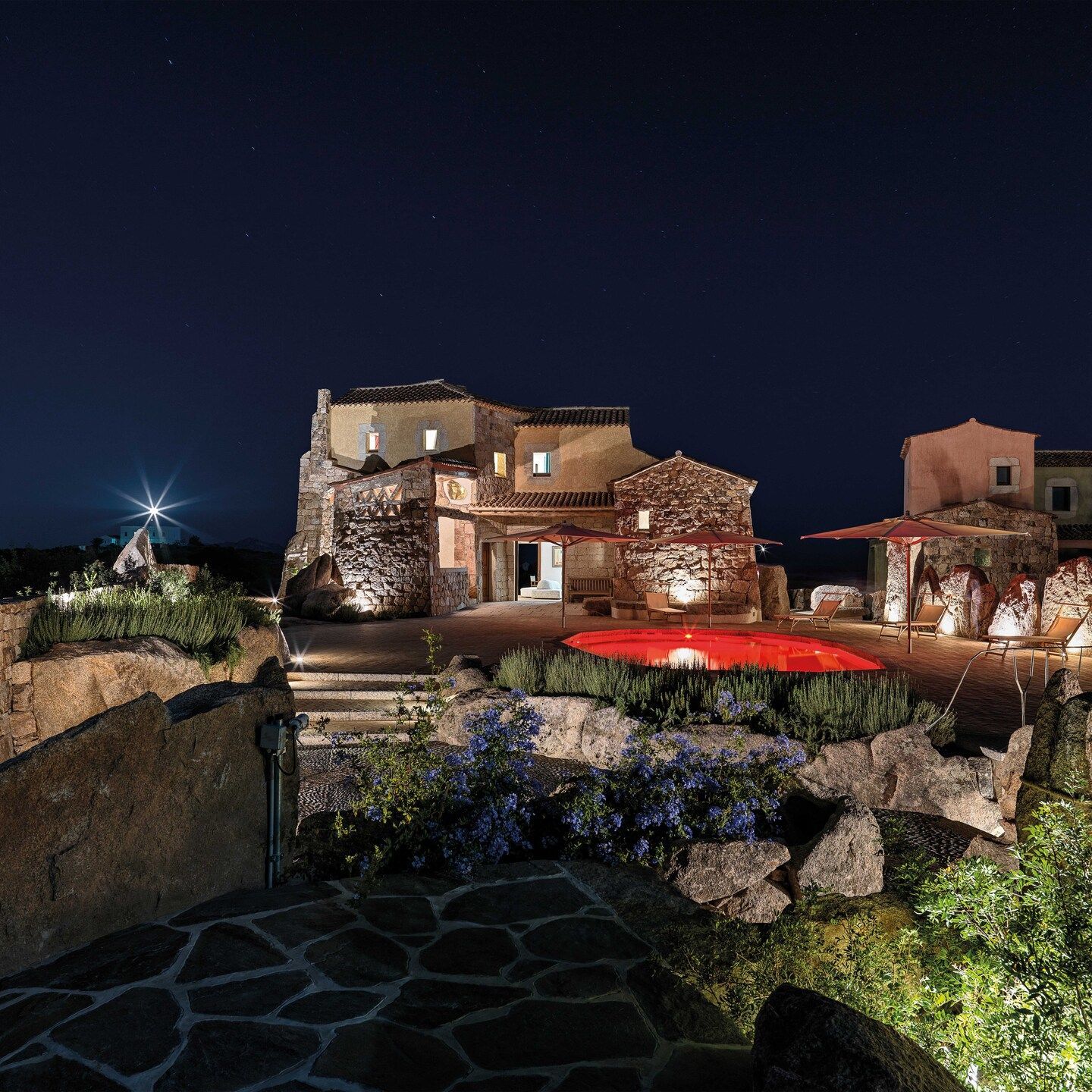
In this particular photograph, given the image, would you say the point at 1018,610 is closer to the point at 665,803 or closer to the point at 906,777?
the point at 906,777

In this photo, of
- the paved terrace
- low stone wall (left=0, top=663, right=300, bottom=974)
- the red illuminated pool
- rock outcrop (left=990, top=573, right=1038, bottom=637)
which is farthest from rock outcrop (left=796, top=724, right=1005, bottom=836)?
rock outcrop (left=990, top=573, right=1038, bottom=637)

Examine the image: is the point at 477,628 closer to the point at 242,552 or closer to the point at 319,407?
the point at 319,407

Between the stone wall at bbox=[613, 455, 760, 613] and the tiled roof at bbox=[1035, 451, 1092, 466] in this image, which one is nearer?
the stone wall at bbox=[613, 455, 760, 613]

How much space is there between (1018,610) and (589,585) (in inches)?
510

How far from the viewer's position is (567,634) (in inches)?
567

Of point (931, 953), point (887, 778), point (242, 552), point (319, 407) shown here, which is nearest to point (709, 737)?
point (887, 778)

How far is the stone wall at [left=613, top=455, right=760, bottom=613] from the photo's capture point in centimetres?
1953

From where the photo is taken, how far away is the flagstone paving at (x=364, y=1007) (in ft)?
7.66

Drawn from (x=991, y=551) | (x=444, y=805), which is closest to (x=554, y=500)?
(x=991, y=551)

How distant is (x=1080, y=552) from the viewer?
79.3 feet

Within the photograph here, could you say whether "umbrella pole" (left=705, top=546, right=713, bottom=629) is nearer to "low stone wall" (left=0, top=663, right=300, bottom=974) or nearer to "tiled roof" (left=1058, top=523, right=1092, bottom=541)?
"low stone wall" (left=0, top=663, right=300, bottom=974)

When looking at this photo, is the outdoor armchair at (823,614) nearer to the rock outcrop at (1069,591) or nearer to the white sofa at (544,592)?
the rock outcrop at (1069,591)

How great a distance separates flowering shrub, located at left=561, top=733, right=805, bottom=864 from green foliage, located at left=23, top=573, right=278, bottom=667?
5440 millimetres

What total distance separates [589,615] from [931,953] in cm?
1576
